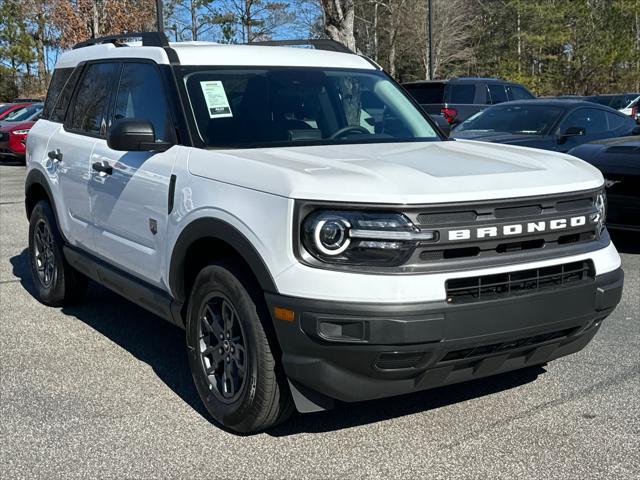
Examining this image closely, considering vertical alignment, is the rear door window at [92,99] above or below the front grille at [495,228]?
above

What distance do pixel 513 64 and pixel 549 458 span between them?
46927 millimetres

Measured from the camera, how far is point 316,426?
3.93m

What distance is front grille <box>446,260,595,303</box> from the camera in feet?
10.8

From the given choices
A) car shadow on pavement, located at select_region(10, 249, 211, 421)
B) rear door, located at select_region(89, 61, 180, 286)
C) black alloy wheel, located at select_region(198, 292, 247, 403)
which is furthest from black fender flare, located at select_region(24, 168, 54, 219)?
black alloy wheel, located at select_region(198, 292, 247, 403)

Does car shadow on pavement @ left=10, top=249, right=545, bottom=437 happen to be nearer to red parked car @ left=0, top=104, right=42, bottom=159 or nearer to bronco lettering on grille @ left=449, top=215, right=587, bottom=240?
bronco lettering on grille @ left=449, top=215, right=587, bottom=240

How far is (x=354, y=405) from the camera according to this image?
4160 millimetres

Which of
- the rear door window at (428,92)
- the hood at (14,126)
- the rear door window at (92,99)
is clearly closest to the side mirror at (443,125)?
the rear door window at (92,99)

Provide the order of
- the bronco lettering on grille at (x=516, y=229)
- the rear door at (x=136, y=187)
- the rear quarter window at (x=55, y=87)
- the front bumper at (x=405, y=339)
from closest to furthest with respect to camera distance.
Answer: the front bumper at (x=405, y=339)
the bronco lettering on grille at (x=516, y=229)
the rear door at (x=136, y=187)
the rear quarter window at (x=55, y=87)

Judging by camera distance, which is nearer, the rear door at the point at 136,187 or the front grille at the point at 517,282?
the front grille at the point at 517,282

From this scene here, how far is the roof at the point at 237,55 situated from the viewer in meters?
4.57

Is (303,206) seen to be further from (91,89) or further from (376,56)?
(376,56)

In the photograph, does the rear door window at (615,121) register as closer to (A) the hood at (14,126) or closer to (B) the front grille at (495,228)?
(B) the front grille at (495,228)

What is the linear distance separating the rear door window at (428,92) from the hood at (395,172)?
13.5 m

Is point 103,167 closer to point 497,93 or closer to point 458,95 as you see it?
point 458,95
